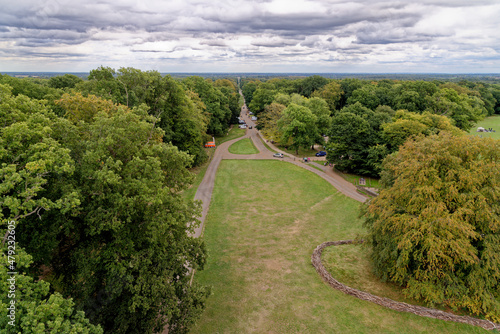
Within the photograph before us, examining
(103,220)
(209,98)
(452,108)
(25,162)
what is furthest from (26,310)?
(452,108)

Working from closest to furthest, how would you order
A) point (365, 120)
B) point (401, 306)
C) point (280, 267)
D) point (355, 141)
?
1. point (401, 306)
2. point (280, 267)
3. point (365, 120)
4. point (355, 141)

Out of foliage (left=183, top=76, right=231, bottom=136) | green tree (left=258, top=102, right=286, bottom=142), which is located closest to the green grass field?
green tree (left=258, top=102, right=286, bottom=142)

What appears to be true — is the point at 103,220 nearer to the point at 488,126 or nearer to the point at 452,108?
the point at 452,108

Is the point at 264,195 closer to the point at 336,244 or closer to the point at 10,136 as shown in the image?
the point at 336,244

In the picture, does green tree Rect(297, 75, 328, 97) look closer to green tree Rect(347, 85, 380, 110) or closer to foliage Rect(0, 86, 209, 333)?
green tree Rect(347, 85, 380, 110)

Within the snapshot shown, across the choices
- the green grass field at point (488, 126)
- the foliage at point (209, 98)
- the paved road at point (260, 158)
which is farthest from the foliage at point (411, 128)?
the green grass field at point (488, 126)

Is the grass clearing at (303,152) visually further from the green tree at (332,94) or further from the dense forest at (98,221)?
the dense forest at (98,221)

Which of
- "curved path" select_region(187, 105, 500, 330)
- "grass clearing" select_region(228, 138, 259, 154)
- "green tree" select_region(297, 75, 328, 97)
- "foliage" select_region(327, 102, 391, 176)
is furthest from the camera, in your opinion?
"green tree" select_region(297, 75, 328, 97)
